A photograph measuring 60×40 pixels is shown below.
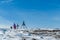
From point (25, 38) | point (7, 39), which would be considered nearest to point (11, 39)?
point (7, 39)

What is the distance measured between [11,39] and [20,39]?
0.76 meters

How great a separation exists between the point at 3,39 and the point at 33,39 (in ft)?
8.53

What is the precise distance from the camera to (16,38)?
1659 centimetres

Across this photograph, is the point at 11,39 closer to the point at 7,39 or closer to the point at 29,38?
the point at 7,39

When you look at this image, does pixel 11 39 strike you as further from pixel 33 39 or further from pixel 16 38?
pixel 33 39

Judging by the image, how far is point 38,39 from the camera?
17172 millimetres

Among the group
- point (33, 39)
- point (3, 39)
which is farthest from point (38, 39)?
point (3, 39)

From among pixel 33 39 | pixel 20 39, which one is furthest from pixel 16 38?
pixel 33 39

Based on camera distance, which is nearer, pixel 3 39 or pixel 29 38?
pixel 3 39

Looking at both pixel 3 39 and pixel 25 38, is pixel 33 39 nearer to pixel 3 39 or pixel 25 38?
pixel 25 38

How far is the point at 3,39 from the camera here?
1620 centimetres

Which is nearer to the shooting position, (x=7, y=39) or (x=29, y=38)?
(x=7, y=39)

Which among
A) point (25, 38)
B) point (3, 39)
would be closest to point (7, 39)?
point (3, 39)

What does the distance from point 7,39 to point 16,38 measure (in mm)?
811
